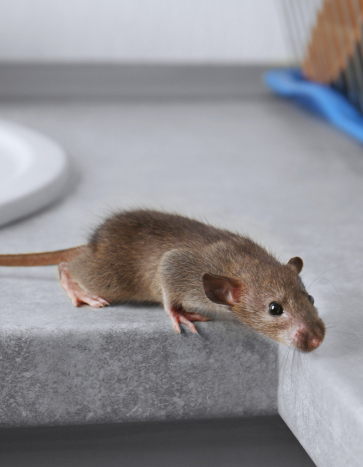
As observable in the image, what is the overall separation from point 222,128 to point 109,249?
1989 mm

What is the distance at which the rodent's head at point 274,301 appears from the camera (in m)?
1.15

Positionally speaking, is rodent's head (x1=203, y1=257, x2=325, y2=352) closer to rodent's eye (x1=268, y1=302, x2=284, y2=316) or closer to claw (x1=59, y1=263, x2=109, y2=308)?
rodent's eye (x1=268, y1=302, x2=284, y2=316)

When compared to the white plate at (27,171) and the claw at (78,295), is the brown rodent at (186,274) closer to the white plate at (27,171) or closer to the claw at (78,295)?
the claw at (78,295)

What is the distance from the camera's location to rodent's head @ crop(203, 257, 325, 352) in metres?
1.15

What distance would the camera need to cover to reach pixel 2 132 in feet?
8.99

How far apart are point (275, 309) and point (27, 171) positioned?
4.16ft

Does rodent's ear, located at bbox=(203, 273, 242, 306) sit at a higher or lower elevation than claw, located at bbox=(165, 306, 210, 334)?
higher

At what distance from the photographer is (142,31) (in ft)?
13.1


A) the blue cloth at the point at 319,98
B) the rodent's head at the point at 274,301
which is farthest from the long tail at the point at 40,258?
the blue cloth at the point at 319,98

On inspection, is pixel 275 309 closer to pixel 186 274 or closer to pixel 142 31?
pixel 186 274

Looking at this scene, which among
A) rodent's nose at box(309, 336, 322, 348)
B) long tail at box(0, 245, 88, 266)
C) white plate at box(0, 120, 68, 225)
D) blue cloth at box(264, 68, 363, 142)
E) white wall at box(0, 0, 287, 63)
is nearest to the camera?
rodent's nose at box(309, 336, 322, 348)

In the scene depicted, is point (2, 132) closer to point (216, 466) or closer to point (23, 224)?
point (23, 224)

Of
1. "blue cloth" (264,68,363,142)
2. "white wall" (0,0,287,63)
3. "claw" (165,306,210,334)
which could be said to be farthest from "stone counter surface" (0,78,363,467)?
"white wall" (0,0,287,63)

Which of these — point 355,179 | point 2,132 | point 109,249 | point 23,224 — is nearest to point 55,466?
point 109,249
